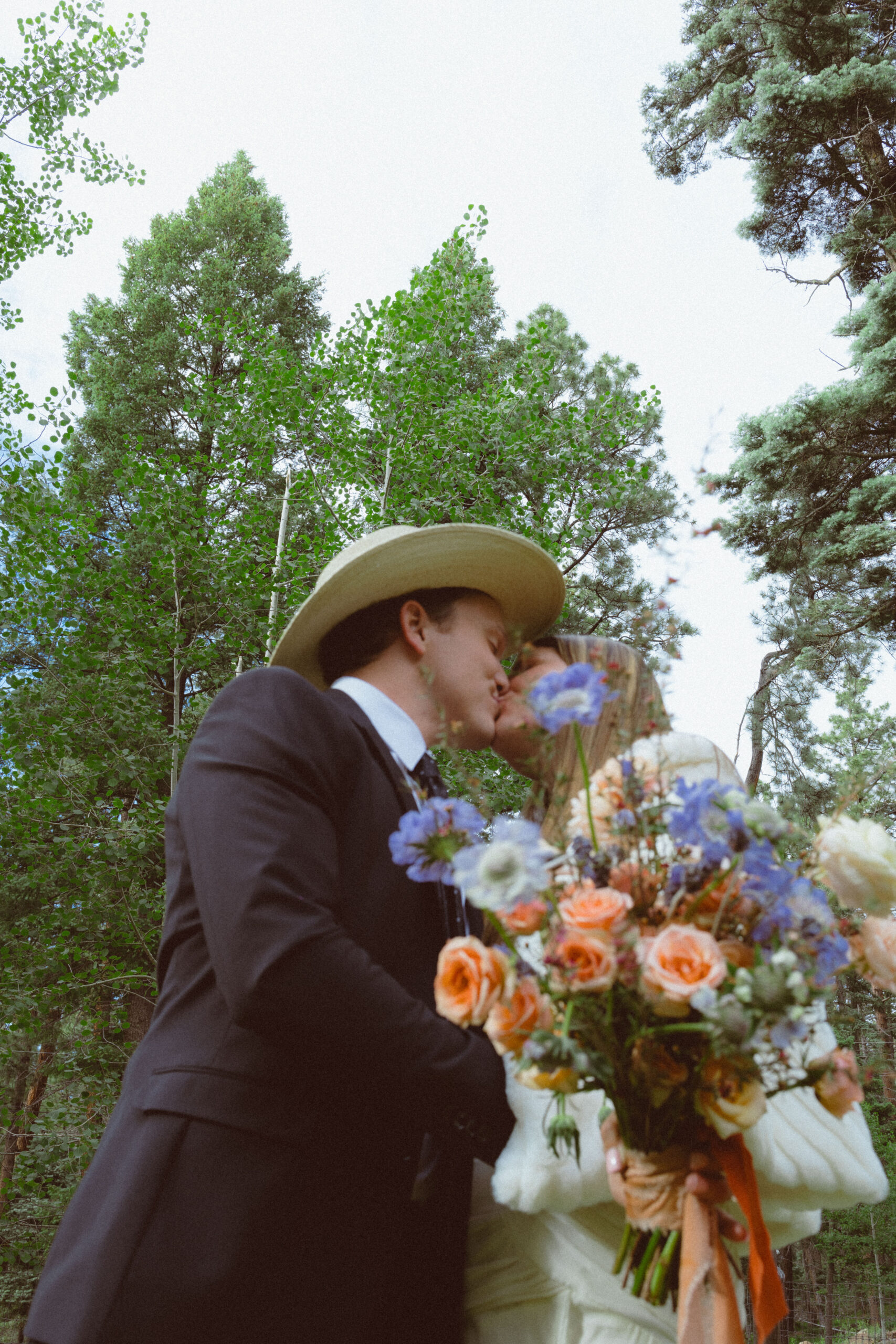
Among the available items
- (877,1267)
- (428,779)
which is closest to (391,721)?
(428,779)

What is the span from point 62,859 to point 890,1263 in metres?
23.5

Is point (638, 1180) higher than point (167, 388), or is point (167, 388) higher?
point (167, 388)

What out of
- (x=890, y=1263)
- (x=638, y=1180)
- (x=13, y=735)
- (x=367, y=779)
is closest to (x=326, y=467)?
(x=13, y=735)

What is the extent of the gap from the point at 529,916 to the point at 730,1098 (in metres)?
0.34

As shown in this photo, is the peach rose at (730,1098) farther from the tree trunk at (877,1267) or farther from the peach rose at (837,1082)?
the tree trunk at (877,1267)

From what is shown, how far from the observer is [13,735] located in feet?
27.3

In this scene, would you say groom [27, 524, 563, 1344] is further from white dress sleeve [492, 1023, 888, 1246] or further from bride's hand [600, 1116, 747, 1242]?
bride's hand [600, 1116, 747, 1242]

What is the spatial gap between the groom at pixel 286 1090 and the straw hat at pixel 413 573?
2.06 ft

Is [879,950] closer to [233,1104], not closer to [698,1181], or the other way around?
[698,1181]

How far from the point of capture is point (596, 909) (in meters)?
1.17

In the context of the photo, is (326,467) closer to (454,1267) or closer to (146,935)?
(146,935)

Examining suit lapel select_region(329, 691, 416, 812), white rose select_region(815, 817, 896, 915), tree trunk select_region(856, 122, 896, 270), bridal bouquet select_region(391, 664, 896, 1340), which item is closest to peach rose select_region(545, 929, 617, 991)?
bridal bouquet select_region(391, 664, 896, 1340)

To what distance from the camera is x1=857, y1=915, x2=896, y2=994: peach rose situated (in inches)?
50.1

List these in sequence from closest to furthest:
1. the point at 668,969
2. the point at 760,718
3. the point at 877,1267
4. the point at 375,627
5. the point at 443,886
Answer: the point at 668,969 < the point at 443,886 < the point at 375,627 < the point at 760,718 < the point at 877,1267
